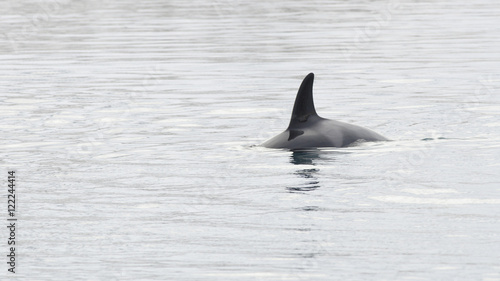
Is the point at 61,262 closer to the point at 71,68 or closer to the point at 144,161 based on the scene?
the point at 144,161

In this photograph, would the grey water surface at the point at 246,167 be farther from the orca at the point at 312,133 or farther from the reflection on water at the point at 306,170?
the orca at the point at 312,133

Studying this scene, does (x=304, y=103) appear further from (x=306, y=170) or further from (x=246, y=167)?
(x=306, y=170)

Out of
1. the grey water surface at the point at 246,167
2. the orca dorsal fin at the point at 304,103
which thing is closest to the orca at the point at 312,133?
the orca dorsal fin at the point at 304,103

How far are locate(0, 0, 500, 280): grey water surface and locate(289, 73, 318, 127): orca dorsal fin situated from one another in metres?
0.63

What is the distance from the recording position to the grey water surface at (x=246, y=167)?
9.95 m

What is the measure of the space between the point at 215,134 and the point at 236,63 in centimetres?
1524

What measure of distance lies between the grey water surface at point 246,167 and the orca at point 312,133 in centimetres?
25

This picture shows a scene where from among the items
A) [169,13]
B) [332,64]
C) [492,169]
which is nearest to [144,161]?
[492,169]

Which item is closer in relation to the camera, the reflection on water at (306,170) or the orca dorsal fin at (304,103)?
the reflection on water at (306,170)

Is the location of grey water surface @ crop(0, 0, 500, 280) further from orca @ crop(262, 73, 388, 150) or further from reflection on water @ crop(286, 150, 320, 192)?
orca @ crop(262, 73, 388, 150)

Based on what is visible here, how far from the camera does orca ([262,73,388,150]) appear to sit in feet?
52.6

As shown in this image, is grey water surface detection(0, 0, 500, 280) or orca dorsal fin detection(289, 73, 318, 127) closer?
grey water surface detection(0, 0, 500, 280)

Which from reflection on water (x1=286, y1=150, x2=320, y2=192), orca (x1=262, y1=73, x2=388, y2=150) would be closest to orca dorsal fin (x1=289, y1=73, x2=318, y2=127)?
orca (x1=262, y1=73, x2=388, y2=150)

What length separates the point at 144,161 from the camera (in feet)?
52.1
